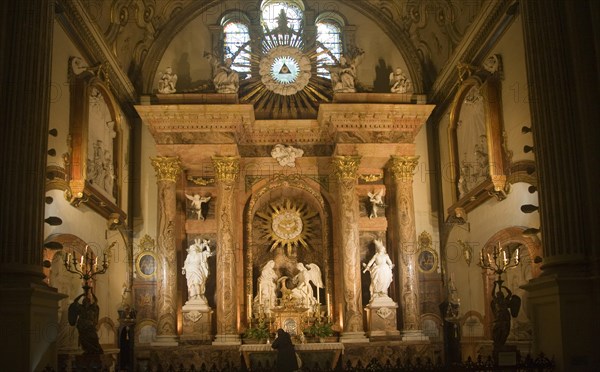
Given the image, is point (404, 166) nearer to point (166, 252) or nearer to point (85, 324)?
point (166, 252)

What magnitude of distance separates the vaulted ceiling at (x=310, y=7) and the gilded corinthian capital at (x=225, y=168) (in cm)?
410

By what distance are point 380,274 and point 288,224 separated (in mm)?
3198

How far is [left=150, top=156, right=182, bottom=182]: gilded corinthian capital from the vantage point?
19.4 m

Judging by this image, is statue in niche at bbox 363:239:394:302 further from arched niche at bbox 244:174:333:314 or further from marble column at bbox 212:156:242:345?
marble column at bbox 212:156:242:345

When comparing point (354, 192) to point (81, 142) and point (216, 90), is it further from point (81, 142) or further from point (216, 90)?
point (81, 142)

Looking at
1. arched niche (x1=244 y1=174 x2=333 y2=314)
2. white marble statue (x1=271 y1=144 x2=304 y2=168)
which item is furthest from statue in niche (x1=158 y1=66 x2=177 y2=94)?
arched niche (x1=244 y1=174 x2=333 y2=314)

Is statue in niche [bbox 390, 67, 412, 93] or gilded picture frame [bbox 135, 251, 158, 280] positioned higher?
statue in niche [bbox 390, 67, 412, 93]

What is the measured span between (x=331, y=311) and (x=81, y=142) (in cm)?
825

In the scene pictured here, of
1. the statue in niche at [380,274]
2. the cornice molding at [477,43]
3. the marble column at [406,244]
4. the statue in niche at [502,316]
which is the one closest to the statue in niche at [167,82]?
the marble column at [406,244]

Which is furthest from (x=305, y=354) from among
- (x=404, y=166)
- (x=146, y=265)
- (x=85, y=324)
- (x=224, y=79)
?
(x=224, y=79)

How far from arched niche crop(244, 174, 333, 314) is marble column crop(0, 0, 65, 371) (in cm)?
937

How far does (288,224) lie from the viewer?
2059cm

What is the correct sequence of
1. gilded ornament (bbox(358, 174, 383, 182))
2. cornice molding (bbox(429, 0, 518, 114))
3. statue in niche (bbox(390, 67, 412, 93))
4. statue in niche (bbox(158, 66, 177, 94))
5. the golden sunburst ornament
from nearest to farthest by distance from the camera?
cornice molding (bbox(429, 0, 518, 114)) < statue in niche (bbox(158, 66, 177, 94)) < statue in niche (bbox(390, 67, 412, 93)) < the golden sunburst ornament < gilded ornament (bbox(358, 174, 383, 182))

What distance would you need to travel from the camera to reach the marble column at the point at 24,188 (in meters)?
10.3
